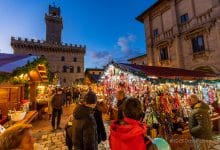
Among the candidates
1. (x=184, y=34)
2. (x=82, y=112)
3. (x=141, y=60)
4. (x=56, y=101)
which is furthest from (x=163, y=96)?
(x=141, y=60)

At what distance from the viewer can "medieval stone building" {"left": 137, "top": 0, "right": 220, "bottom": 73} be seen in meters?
13.5

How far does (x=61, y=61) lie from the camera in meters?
42.9

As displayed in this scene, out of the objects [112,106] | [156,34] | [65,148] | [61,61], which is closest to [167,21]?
[156,34]

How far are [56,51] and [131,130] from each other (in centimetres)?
4372

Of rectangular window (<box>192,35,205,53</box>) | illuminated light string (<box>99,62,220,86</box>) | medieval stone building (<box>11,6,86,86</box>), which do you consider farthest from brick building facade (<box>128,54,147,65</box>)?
medieval stone building (<box>11,6,86,86</box>)

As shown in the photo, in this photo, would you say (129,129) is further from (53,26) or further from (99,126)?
(53,26)

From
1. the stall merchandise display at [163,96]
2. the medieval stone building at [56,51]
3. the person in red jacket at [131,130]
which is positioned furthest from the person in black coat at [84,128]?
the medieval stone building at [56,51]

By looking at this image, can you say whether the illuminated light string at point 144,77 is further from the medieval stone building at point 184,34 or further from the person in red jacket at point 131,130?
the medieval stone building at point 184,34

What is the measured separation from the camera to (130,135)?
1.84 m

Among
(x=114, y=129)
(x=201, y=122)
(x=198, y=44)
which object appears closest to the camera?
(x=114, y=129)

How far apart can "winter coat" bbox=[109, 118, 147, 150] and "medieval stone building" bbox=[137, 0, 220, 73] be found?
1448 centimetres

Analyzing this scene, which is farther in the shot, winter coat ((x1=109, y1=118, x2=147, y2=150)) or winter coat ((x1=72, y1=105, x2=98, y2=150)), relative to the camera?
winter coat ((x1=72, y1=105, x2=98, y2=150))

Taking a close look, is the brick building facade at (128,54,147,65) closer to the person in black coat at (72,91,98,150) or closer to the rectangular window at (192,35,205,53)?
the rectangular window at (192,35,205,53)

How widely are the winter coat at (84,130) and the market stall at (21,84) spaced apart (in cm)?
351
